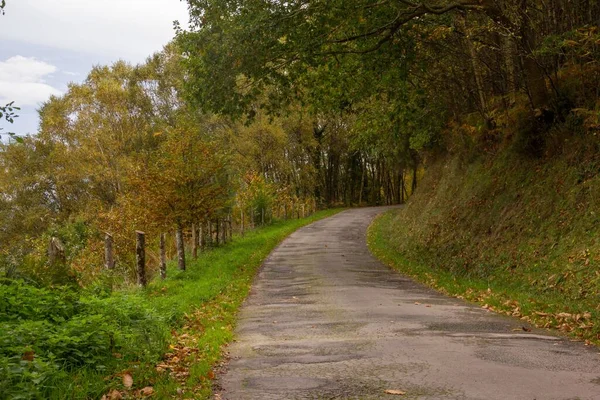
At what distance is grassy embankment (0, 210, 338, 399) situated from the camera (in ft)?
17.5

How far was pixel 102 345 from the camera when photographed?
6758 millimetres

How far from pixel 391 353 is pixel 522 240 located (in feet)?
28.9

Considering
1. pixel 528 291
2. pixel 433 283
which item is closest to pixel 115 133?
pixel 433 283

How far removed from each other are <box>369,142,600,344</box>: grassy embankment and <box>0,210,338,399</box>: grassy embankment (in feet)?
18.8

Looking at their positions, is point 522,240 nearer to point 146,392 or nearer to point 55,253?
point 55,253

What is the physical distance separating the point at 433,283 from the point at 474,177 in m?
6.98

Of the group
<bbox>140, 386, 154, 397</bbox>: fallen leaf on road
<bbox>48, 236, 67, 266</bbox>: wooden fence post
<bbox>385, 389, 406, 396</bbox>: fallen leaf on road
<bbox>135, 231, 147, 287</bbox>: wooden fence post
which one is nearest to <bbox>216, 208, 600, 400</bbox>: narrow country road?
<bbox>385, 389, 406, 396</bbox>: fallen leaf on road

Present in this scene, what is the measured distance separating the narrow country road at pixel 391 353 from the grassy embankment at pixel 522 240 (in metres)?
0.97

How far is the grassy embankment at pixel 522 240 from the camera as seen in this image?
36.0 ft

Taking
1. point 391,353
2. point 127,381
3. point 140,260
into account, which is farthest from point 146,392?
point 140,260

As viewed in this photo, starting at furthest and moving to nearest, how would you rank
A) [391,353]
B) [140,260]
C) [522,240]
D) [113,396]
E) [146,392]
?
1. [140,260]
2. [522,240]
3. [391,353]
4. [146,392]
5. [113,396]

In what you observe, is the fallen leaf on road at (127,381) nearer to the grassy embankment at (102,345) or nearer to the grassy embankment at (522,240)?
the grassy embankment at (102,345)

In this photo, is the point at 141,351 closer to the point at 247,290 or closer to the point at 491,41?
the point at 247,290

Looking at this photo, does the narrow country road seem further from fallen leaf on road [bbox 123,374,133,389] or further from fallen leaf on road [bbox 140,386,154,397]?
fallen leaf on road [bbox 123,374,133,389]
